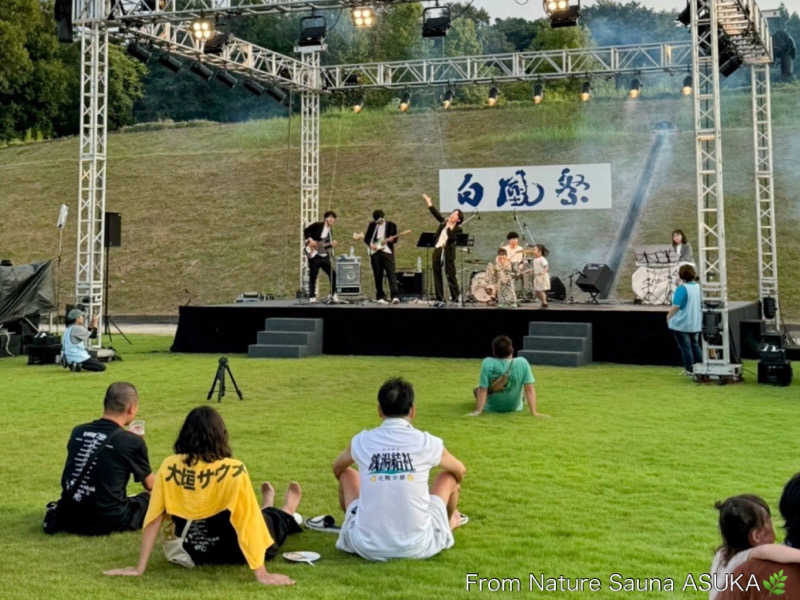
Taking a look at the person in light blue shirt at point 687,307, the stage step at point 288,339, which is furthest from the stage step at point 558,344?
the stage step at point 288,339

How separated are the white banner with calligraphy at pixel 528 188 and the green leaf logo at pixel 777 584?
14.0m

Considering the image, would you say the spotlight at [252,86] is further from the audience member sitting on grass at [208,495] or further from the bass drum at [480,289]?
the audience member sitting on grass at [208,495]

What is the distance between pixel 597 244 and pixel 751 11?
15149 mm

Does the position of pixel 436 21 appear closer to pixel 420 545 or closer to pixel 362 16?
pixel 362 16

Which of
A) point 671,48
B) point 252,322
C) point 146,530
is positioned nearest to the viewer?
point 146,530

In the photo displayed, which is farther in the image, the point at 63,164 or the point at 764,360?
the point at 63,164

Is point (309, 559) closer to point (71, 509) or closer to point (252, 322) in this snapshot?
point (71, 509)

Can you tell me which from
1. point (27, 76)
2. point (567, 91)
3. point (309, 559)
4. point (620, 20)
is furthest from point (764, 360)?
point (620, 20)

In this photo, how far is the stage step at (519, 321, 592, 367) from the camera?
13.3 metres

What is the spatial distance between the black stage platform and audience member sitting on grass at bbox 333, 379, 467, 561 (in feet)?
31.8

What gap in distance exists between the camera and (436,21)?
15289mm

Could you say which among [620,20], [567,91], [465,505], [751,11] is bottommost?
[465,505]

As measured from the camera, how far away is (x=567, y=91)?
139 ft

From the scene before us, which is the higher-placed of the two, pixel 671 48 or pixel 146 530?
pixel 671 48
